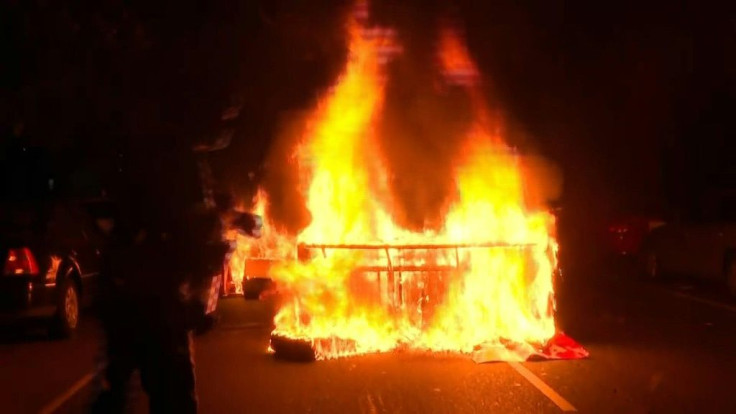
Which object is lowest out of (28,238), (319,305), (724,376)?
(724,376)

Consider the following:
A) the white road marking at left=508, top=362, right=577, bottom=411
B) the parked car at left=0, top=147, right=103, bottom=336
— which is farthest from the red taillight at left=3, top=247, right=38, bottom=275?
the white road marking at left=508, top=362, right=577, bottom=411

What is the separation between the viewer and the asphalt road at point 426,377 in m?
8.06

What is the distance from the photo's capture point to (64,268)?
40.9 ft

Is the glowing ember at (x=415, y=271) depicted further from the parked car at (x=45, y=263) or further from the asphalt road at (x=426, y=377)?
the parked car at (x=45, y=263)

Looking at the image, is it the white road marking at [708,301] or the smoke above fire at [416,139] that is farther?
the white road marking at [708,301]

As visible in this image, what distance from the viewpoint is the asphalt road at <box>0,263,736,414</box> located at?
806cm

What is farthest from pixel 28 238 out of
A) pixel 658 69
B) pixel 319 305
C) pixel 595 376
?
pixel 658 69

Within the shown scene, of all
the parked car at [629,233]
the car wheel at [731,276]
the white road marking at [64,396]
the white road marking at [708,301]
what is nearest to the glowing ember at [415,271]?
the white road marking at [64,396]

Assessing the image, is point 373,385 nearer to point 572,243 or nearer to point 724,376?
point 724,376

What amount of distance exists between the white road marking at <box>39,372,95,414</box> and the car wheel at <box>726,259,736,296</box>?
1130 cm

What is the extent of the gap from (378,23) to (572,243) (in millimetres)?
13178

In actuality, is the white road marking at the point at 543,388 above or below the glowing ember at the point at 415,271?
below

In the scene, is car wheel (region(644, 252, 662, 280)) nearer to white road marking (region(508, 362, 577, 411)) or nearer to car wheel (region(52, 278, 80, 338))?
white road marking (region(508, 362, 577, 411))

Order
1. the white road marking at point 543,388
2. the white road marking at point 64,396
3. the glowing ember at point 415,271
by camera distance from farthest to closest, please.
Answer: the glowing ember at point 415,271, the white road marking at point 64,396, the white road marking at point 543,388
